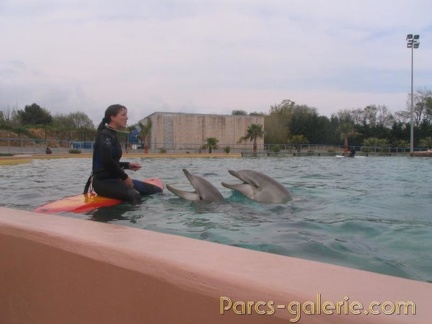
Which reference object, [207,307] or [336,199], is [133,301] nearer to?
[207,307]

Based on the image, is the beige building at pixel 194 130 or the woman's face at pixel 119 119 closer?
the woman's face at pixel 119 119

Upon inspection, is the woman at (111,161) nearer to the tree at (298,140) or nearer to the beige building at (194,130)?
the beige building at (194,130)

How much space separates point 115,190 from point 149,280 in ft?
13.7

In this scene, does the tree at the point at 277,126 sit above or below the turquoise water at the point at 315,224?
above

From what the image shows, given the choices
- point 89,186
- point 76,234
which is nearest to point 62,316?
point 76,234

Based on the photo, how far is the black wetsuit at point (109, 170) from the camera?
541 centimetres

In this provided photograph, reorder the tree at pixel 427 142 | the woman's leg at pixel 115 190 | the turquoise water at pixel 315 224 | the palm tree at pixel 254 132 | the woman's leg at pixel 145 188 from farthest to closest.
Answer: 1. the tree at pixel 427 142
2. the palm tree at pixel 254 132
3. the woman's leg at pixel 145 188
4. the woman's leg at pixel 115 190
5. the turquoise water at pixel 315 224

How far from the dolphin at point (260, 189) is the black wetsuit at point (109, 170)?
134cm

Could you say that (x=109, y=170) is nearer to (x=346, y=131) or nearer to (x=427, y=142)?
(x=427, y=142)

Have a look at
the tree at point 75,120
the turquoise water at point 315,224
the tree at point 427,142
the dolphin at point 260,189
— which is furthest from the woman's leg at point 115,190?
the tree at point 75,120

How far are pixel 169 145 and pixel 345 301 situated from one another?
48.2 meters

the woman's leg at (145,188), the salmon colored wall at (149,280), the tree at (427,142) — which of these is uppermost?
the tree at (427,142)

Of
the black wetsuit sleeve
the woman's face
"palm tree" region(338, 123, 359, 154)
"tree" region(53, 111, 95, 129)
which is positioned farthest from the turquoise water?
"tree" region(53, 111, 95, 129)

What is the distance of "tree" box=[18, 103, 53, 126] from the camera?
56.1m
